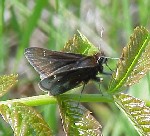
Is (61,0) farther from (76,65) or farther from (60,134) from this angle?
(76,65)

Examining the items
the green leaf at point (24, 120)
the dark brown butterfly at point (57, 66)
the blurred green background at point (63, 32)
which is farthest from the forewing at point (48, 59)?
the blurred green background at point (63, 32)

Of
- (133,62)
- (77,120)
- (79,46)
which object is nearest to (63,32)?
(79,46)

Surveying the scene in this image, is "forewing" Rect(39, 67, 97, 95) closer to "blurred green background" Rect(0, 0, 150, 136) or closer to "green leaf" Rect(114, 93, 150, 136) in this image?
"green leaf" Rect(114, 93, 150, 136)

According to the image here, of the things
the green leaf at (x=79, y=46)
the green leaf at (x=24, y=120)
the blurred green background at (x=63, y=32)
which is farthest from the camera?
the blurred green background at (x=63, y=32)

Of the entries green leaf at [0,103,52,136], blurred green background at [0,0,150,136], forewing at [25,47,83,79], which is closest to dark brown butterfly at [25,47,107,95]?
forewing at [25,47,83,79]

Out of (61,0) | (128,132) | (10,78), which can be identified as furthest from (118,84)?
(61,0)

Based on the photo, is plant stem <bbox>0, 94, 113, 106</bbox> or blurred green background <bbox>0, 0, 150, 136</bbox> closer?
plant stem <bbox>0, 94, 113, 106</bbox>

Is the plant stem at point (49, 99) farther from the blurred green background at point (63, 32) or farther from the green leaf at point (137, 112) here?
the blurred green background at point (63, 32)
